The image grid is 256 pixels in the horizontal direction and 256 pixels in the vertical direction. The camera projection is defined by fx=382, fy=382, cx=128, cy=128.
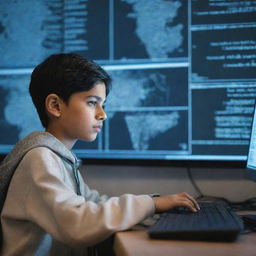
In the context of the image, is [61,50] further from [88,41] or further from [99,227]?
[99,227]

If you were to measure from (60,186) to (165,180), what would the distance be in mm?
696

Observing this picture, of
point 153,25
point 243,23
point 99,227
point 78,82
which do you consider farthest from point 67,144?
point 243,23

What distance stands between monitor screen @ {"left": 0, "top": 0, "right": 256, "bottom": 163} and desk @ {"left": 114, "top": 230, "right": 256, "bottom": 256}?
2.20ft

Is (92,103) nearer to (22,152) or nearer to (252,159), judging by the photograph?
(22,152)

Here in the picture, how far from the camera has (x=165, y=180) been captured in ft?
4.68

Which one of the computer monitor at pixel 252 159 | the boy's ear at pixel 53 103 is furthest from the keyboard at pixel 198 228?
the boy's ear at pixel 53 103

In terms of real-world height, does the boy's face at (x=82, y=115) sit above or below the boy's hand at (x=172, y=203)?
above

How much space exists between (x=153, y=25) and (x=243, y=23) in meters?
0.32

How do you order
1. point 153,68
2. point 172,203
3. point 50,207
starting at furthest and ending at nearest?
1. point 153,68
2. point 172,203
3. point 50,207

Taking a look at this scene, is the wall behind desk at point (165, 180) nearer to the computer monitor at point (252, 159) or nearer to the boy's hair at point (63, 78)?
the computer monitor at point (252, 159)

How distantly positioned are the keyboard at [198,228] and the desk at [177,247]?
1 centimetres

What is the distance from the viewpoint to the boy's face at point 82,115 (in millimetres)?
1009

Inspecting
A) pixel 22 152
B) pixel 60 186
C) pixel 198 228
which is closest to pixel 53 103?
pixel 22 152

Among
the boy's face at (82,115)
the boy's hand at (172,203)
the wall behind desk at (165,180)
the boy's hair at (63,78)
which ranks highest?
the boy's hair at (63,78)
